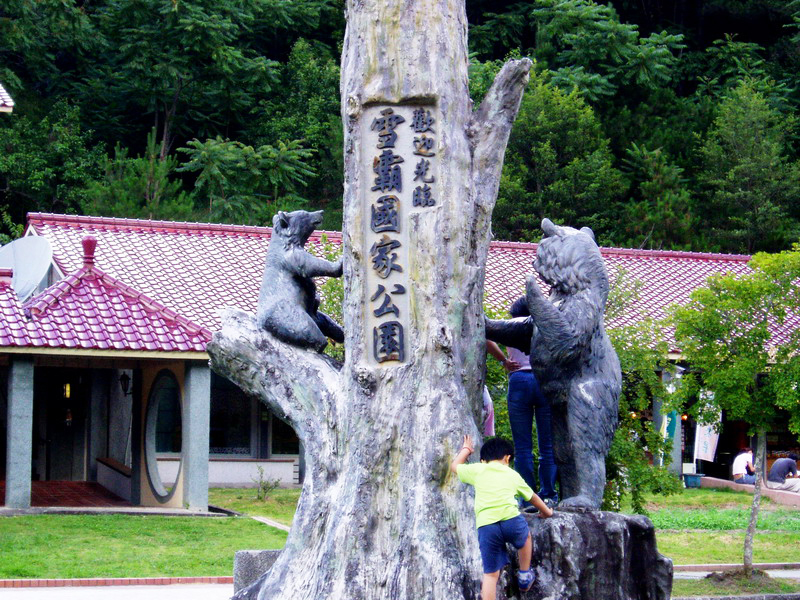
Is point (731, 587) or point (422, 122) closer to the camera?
point (422, 122)

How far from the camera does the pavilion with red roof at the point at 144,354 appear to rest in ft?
56.0

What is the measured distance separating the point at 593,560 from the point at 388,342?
1836 millimetres

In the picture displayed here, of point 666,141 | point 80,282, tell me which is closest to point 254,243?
point 80,282

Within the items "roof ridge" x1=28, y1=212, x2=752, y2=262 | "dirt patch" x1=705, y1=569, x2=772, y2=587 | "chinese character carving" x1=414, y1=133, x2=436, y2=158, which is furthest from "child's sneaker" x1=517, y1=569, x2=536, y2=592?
"roof ridge" x1=28, y1=212, x2=752, y2=262

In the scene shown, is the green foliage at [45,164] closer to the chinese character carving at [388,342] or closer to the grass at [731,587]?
the grass at [731,587]

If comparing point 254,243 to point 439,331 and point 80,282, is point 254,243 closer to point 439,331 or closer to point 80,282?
point 80,282

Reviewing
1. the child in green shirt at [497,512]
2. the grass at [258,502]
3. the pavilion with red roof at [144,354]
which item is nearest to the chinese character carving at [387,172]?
the child in green shirt at [497,512]

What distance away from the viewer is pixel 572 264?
8008 millimetres

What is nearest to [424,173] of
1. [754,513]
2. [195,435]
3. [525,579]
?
[525,579]

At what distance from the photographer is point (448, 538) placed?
756 centimetres

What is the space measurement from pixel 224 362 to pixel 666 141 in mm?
25861

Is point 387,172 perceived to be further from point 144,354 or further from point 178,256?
point 178,256

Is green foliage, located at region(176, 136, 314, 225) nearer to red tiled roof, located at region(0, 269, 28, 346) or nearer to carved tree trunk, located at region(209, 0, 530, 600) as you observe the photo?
red tiled roof, located at region(0, 269, 28, 346)

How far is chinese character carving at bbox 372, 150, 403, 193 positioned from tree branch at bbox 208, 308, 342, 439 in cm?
127
